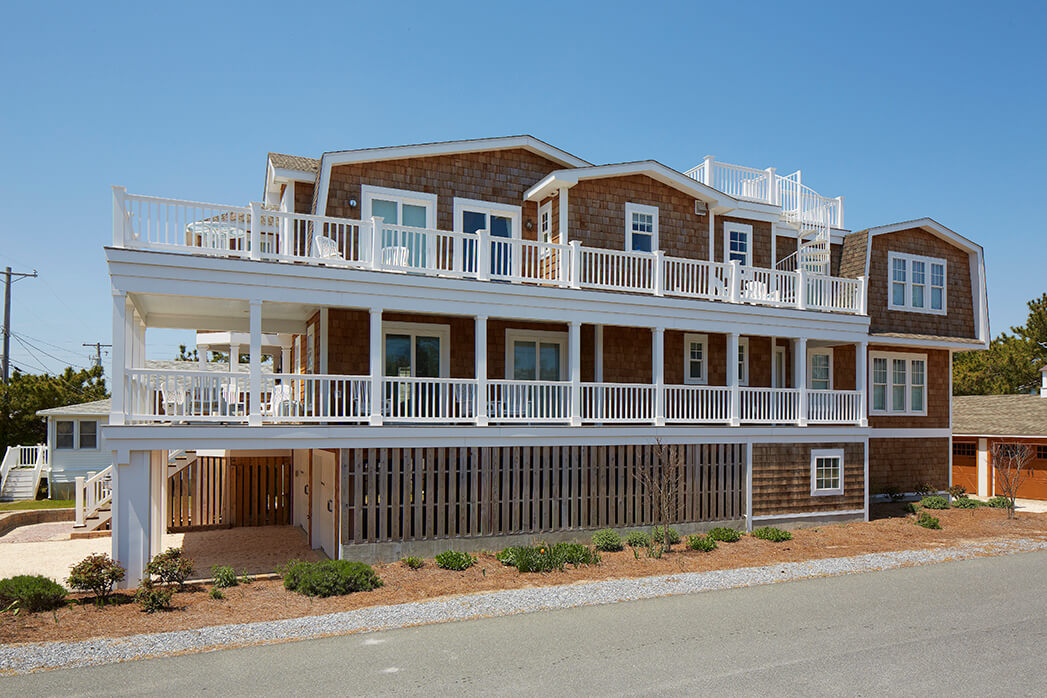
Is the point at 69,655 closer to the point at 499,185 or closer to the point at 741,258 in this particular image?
the point at 499,185

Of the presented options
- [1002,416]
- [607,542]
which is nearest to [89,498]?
[607,542]

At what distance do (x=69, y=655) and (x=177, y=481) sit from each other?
11.3 m

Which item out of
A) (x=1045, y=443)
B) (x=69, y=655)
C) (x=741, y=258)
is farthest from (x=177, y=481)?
(x=1045, y=443)

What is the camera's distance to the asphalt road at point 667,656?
7668 millimetres

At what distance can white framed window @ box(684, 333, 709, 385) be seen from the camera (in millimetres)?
20202

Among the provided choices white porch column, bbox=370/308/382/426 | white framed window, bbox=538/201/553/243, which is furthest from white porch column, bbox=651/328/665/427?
white porch column, bbox=370/308/382/426

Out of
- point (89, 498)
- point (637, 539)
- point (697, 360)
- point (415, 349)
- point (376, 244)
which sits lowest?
point (637, 539)

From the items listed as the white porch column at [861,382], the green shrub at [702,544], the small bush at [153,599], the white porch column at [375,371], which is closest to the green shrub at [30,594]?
the small bush at [153,599]

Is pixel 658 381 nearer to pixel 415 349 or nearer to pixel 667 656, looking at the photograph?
pixel 415 349

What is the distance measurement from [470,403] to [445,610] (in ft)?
21.0

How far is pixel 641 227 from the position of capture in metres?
19.6

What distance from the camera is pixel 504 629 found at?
391 inches

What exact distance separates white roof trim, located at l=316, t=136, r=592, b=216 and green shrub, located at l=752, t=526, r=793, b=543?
10436mm

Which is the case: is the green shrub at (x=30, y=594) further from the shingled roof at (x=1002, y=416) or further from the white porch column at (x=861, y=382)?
the shingled roof at (x=1002, y=416)
